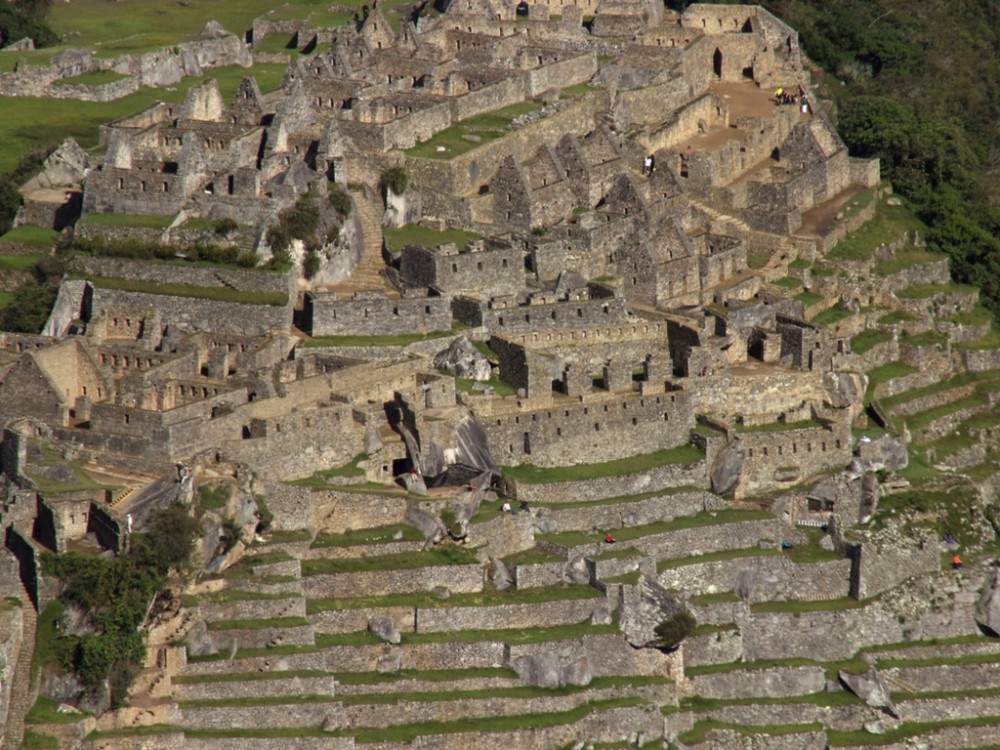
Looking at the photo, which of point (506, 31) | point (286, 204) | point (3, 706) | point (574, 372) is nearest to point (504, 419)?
point (574, 372)

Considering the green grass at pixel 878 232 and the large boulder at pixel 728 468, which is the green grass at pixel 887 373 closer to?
the green grass at pixel 878 232

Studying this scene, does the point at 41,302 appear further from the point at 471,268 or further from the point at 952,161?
the point at 952,161

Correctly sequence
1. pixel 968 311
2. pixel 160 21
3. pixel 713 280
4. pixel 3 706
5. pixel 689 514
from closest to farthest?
pixel 3 706, pixel 689 514, pixel 713 280, pixel 968 311, pixel 160 21

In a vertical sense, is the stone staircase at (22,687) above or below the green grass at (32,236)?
below

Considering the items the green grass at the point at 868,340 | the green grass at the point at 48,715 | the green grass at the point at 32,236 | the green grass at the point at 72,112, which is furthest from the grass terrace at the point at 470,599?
the green grass at the point at 72,112

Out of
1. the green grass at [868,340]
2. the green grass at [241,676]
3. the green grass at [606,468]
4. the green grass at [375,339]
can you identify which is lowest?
the green grass at [241,676]

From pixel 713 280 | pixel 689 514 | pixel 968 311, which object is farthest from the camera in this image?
pixel 968 311

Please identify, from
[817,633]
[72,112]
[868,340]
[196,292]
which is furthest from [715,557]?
[72,112]

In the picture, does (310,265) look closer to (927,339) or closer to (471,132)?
(471,132)
